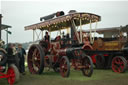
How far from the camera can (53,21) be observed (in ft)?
22.9

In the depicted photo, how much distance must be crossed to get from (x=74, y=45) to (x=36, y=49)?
5.80ft

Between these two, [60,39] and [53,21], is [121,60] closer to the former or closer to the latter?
[60,39]

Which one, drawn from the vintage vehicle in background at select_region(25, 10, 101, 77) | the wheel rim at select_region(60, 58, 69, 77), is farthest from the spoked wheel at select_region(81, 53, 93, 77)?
the wheel rim at select_region(60, 58, 69, 77)

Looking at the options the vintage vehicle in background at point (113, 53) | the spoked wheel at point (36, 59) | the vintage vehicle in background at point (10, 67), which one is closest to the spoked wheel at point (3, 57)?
the vintage vehicle in background at point (10, 67)

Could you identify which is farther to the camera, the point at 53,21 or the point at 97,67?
the point at 97,67

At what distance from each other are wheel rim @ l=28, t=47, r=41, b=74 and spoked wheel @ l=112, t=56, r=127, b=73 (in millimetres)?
3372

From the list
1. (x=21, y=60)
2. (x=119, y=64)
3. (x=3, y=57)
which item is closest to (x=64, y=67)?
(x=21, y=60)

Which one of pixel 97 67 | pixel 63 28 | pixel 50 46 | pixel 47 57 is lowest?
pixel 97 67

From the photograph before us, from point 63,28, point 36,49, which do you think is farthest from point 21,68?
point 63,28

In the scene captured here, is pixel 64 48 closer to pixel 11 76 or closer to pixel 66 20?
pixel 66 20

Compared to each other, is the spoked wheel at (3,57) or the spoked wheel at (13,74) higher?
the spoked wheel at (3,57)

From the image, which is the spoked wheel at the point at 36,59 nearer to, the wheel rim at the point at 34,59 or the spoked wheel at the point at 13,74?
the wheel rim at the point at 34,59

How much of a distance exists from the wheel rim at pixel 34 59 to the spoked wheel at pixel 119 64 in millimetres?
3372

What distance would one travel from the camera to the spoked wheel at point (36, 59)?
266 inches
